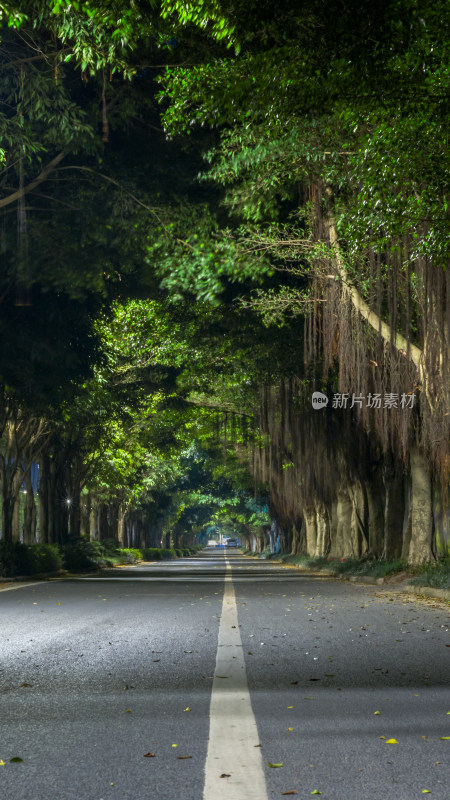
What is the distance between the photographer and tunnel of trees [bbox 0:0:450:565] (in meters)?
9.19

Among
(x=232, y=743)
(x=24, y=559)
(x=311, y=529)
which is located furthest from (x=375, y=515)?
(x=232, y=743)

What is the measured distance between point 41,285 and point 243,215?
4.44 metres

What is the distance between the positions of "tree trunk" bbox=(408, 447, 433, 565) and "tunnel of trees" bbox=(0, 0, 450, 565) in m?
0.06

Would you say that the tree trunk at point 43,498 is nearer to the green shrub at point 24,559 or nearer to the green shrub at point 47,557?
the green shrub at point 47,557

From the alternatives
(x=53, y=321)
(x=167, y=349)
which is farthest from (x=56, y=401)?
(x=167, y=349)

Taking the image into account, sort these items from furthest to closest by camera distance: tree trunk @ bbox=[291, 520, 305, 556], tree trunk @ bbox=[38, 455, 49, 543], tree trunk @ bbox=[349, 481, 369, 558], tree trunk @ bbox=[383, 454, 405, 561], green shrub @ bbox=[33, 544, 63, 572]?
tree trunk @ bbox=[291, 520, 305, 556]
tree trunk @ bbox=[38, 455, 49, 543]
tree trunk @ bbox=[349, 481, 369, 558]
green shrub @ bbox=[33, 544, 63, 572]
tree trunk @ bbox=[383, 454, 405, 561]

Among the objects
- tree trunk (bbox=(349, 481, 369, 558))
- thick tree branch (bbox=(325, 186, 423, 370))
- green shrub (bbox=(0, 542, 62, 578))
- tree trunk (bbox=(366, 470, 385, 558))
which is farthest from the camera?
tree trunk (bbox=(349, 481, 369, 558))

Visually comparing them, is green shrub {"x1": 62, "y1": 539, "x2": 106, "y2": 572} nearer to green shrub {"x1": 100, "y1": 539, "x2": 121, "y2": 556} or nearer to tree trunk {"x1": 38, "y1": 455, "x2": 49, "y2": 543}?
tree trunk {"x1": 38, "y1": 455, "x2": 49, "y2": 543}

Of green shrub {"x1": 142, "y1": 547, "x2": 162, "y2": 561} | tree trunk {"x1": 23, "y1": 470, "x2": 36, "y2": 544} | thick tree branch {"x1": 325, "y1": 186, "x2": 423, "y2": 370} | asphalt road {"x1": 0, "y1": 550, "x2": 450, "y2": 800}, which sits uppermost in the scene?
thick tree branch {"x1": 325, "y1": 186, "x2": 423, "y2": 370}

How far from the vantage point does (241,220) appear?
1725 cm

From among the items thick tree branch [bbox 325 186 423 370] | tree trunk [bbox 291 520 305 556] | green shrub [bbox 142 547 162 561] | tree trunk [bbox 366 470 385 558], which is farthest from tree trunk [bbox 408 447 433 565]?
green shrub [bbox 142 547 162 561]

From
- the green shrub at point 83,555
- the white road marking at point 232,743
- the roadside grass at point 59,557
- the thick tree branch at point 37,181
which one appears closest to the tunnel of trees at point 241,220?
the thick tree branch at point 37,181

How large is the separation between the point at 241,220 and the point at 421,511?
941 centimetres

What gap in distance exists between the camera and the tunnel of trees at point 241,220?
30.1 ft
